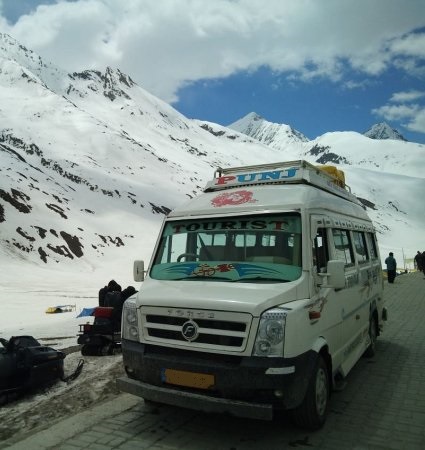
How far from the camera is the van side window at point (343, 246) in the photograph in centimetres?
613

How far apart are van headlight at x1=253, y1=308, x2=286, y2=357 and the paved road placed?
112cm

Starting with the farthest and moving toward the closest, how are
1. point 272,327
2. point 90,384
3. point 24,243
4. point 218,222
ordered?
point 24,243, point 90,384, point 218,222, point 272,327

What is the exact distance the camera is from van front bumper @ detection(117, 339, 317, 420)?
4.36 m

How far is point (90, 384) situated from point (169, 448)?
2603 mm

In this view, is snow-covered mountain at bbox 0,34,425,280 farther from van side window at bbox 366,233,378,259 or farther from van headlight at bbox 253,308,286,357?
van headlight at bbox 253,308,286,357

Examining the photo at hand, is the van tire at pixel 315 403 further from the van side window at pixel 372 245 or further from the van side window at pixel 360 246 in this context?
the van side window at pixel 372 245

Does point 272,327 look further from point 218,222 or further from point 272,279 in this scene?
point 218,222

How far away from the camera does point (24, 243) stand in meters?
42.0

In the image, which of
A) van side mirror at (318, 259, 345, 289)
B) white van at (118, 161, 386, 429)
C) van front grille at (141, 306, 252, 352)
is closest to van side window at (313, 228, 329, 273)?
white van at (118, 161, 386, 429)

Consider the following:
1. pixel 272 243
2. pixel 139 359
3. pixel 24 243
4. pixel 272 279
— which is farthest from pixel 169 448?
pixel 24 243

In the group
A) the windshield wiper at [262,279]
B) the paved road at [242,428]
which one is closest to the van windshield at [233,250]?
the windshield wiper at [262,279]

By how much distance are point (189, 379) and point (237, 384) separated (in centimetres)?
55

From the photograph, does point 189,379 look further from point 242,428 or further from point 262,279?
A: point 262,279

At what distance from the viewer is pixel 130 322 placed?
208 inches
